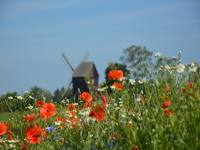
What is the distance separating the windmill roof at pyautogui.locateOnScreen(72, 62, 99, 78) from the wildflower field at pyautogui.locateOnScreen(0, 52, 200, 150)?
3696 cm

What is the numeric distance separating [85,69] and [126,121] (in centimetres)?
4068

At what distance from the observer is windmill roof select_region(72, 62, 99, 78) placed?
144 ft

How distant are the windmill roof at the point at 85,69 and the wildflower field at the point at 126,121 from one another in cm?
3696

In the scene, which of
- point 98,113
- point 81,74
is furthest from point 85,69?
point 98,113

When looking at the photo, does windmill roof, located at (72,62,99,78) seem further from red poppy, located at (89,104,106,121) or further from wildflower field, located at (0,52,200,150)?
red poppy, located at (89,104,106,121)

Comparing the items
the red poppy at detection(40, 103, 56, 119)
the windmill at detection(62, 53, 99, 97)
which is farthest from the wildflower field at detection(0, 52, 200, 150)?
the windmill at detection(62, 53, 99, 97)

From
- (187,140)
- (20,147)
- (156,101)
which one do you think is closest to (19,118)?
(20,147)

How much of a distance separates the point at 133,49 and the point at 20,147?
39544 millimetres

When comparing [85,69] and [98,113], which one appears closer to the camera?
[98,113]

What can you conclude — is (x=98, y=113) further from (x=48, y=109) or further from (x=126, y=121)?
(x=48, y=109)

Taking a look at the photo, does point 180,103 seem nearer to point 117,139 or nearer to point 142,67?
point 117,139

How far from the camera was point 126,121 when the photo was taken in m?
4.80

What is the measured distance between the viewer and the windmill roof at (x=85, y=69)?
43906 mm

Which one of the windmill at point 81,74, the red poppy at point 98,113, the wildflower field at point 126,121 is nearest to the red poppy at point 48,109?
the wildflower field at point 126,121
